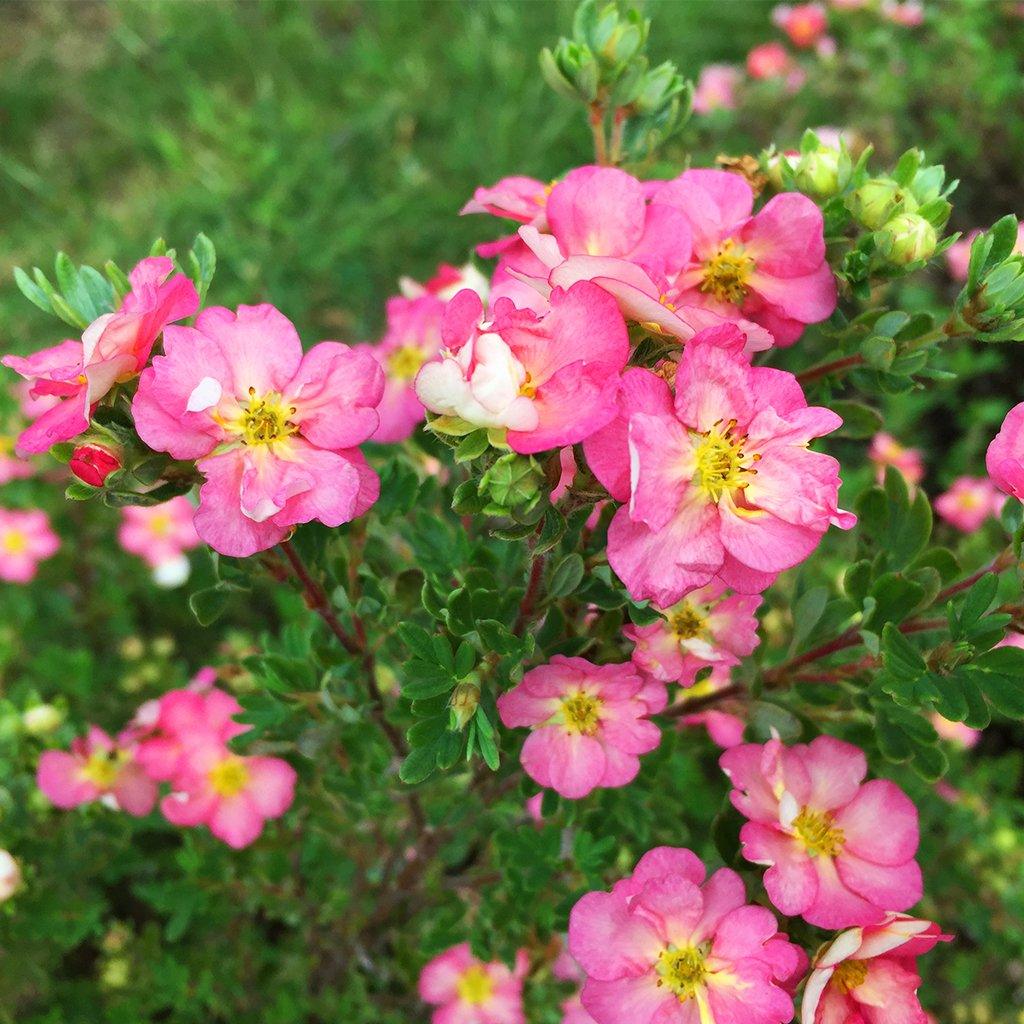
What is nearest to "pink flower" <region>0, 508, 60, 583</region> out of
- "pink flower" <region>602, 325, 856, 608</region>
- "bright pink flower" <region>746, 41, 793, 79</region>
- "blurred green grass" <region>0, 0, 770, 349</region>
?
"blurred green grass" <region>0, 0, 770, 349</region>

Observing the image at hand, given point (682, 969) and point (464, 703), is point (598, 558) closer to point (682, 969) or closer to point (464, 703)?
point (464, 703)

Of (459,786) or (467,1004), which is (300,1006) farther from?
(459,786)

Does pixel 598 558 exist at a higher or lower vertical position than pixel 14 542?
higher

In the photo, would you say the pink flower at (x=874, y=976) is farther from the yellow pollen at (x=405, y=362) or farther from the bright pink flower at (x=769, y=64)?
the bright pink flower at (x=769, y=64)

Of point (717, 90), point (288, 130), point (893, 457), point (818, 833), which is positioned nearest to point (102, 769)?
point (818, 833)

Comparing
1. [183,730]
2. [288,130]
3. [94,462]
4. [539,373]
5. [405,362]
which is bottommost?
[183,730]

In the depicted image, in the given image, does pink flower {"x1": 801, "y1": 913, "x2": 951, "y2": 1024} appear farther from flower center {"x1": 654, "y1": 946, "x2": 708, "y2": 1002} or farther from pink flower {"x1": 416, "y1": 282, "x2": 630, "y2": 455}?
pink flower {"x1": 416, "y1": 282, "x2": 630, "y2": 455}

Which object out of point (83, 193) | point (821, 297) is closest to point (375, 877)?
point (821, 297)
